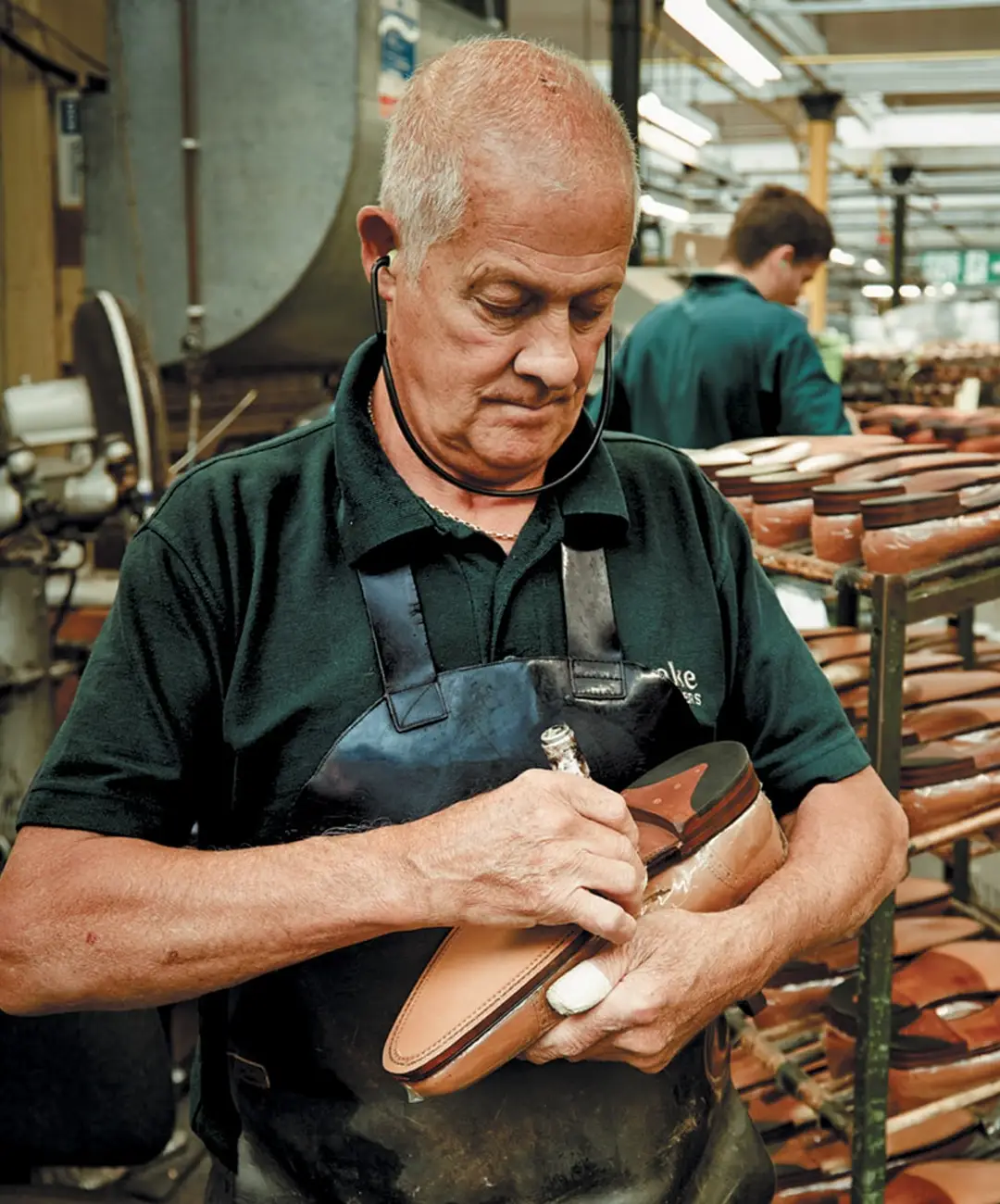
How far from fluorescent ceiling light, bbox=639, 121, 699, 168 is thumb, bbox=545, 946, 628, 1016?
6.38m

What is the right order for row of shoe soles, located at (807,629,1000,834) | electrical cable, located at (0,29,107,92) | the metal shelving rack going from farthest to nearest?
electrical cable, located at (0,29,107,92) → row of shoe soles, located at (807,629,1000,834) → the metal shelving rack

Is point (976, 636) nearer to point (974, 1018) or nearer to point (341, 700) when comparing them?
point (974, 1018)

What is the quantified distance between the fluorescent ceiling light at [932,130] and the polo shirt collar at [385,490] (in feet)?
30.5

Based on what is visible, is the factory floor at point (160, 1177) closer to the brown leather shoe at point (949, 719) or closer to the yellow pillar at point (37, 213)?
the brown leather shoe at point (949, 719)

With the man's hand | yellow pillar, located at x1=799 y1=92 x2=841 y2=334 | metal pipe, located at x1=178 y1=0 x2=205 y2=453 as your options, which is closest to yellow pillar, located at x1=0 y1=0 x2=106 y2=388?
metal pipe, located at x1=178 y1=0 x2=205 y2=453

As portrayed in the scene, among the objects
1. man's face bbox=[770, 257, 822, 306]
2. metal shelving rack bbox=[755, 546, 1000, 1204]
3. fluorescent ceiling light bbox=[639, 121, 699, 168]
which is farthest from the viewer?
fluorescent ceiling light bbox=[639, 121, 699, 168]

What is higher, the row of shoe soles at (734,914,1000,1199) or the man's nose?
the man's nose

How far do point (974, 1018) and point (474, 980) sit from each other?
1.44 m

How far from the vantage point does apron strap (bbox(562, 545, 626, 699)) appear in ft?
4.00

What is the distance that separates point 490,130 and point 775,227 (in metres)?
2.75

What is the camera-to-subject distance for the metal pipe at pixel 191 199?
153 inches

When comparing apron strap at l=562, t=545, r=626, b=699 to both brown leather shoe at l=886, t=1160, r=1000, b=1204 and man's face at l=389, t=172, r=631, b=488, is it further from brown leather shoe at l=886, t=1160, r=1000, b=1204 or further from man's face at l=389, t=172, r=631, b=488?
brown leather shoe at l=886, t=1160, r=1000, b=1204

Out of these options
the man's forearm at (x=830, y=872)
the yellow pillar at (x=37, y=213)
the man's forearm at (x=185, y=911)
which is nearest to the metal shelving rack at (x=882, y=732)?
the man's forearm at (x=830, y=872)

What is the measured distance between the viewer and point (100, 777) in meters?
1.11
